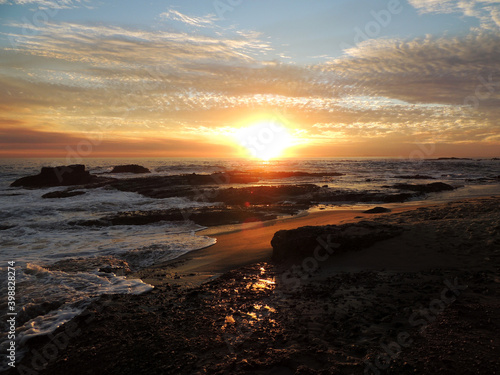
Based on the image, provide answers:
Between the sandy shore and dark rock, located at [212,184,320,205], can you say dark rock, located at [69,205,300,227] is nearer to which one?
dark rock, located at [212,184,320,205]

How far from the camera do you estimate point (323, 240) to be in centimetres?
930

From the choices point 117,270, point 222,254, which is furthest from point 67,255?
point 222,254

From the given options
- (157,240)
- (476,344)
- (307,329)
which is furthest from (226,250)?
(476,344)

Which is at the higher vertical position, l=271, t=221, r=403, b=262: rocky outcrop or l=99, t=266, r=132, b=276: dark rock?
l=271, t=221, r=403, b=262: rocky outcrop

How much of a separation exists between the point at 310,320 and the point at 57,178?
150 feet

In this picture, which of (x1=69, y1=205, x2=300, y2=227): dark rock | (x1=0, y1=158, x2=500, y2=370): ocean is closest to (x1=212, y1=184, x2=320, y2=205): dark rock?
(x1=69, y1=205, x2=300, y2=227): dark rock

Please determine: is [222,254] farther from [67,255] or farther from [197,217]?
[197,217]

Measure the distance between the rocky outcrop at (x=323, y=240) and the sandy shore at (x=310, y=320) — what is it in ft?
1.43

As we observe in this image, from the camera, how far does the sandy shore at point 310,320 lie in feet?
13.9

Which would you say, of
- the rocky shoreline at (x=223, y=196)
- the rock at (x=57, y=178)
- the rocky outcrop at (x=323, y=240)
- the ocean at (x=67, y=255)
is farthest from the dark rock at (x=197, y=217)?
the rock at (x=57, y=178)

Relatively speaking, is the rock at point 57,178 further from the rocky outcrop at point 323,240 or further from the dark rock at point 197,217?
the rocky outcrop at point 323,240

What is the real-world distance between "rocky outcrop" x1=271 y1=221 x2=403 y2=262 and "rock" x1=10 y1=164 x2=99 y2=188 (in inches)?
1574

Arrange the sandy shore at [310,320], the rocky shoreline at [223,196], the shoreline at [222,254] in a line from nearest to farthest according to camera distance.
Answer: the sandy shore at [310,320] < the shoreline at [222,254] < the rocky shoreline at [223,196]

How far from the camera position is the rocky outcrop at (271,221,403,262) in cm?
918
